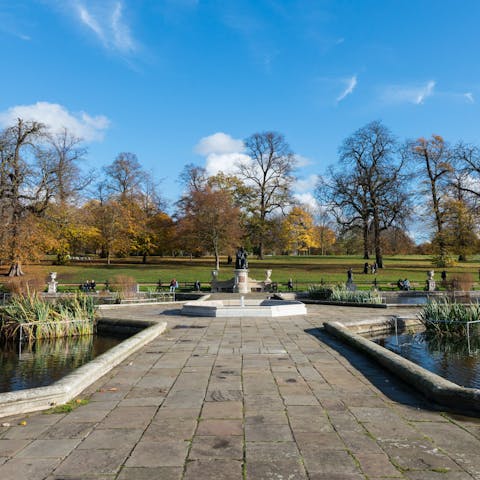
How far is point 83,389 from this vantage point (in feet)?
19.6

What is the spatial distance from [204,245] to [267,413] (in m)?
41.2

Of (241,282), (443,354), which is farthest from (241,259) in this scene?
(443,354)

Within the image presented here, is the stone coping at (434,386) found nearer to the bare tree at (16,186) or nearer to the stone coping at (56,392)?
the stone coping at (56,392)

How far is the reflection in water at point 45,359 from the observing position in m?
7.80

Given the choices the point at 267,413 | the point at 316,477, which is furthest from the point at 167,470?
the point at 267,413

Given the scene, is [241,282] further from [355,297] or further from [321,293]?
[355,297]

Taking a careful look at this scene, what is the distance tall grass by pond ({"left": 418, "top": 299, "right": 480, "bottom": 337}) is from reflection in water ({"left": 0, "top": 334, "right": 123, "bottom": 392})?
349 inches

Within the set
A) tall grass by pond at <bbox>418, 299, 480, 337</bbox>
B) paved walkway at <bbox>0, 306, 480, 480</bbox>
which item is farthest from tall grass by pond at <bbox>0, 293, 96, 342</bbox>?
tall grass by pond at <bbox>418, 299, 480, 337</bbox>

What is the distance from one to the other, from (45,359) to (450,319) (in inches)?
410

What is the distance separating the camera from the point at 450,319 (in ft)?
39.0

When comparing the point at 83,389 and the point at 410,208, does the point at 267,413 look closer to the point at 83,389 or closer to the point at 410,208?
the point at 83,389

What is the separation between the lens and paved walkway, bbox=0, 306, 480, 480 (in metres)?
3.45

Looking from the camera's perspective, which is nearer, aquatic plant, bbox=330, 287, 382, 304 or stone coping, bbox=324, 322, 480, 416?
stone coping, bbox=324, 322, 480, 416

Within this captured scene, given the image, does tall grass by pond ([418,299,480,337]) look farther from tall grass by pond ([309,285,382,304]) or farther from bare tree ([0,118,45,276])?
bare tree ([0,118,45,276])
